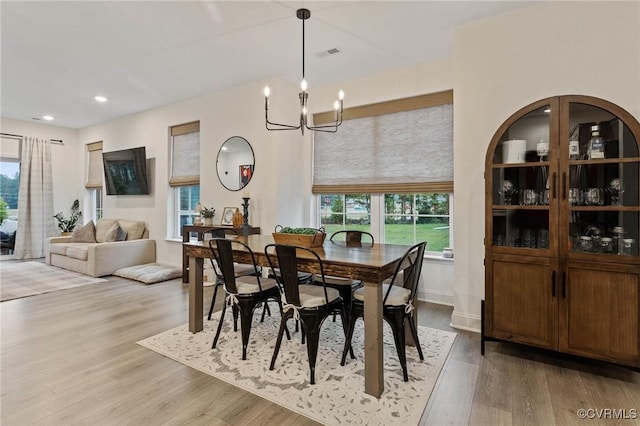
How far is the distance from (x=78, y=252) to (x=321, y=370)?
503 cm

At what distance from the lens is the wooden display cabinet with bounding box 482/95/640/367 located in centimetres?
214

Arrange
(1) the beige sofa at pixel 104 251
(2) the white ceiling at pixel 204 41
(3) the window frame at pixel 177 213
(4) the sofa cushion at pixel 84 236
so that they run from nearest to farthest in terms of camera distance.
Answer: (2) the white ceiling at pixel 204 41
(1) the beige sofa at pixel 104 251
(3) the window frame at pixel 177 213
(4) the sofa cushion at pixel 84 236

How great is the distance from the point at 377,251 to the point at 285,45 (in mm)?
2476

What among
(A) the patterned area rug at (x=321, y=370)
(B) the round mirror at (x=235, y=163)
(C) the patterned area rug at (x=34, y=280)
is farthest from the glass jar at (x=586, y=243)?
(C) the patterned area rug at (x=34, y=280)

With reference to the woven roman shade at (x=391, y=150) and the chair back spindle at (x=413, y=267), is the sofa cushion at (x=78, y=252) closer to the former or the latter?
the woven roman shade at (x=391, y=150)

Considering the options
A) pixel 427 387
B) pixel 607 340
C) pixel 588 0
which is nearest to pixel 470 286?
pixel 607 340

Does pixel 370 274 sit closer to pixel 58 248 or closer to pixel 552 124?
pixel 552 124

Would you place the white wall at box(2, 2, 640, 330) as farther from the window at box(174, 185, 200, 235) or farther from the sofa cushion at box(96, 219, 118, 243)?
the sofa cushion at box(96, 219, 118, 243)

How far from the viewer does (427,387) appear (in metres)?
2.04

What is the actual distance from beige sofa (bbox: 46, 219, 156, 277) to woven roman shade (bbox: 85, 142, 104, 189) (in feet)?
4.29

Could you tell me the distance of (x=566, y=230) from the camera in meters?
2.27

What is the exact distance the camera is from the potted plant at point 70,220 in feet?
22.5

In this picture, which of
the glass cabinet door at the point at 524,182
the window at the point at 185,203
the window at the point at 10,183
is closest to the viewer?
the glass cabinet door at the point at 524,182

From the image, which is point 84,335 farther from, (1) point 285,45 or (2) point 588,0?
(2) point 588,0
